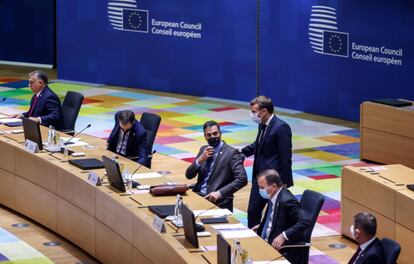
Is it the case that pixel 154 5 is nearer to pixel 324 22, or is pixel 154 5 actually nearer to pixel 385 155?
pixel 324 22

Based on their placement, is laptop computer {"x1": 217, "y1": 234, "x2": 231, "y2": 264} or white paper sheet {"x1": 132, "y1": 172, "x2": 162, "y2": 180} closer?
laptop computer {"x1": 217, "y1": 234, "x2": 231, "y2": 264}

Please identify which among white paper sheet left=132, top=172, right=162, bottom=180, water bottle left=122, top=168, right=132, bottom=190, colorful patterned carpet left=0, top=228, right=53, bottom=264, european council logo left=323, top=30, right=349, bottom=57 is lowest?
colorful patterned carpet left=0, top=228, right=53, bottom=264

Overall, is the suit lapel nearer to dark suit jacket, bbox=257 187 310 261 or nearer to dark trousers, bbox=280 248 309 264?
dark suit jacket, bbox=257 187 310 261

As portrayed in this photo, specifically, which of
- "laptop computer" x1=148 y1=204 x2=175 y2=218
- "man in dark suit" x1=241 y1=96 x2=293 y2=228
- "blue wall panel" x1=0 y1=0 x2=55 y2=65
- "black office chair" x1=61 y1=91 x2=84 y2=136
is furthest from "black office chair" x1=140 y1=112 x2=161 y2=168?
"blue wall panel" x1=0 y1=0 x2=55 y2=65

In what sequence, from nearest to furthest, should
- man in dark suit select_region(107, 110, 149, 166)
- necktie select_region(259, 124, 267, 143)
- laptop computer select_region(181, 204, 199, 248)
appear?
laptop computer select_region(181, 204, 199, 248)
necktie select_region(259, 124, 267, 143)
man in dark suit select_region(107, 110, 149, 166)

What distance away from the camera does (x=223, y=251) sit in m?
6.53

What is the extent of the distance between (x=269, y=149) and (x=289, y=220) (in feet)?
4.39

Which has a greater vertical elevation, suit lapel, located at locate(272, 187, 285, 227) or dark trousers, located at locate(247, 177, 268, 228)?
suit lapel, located at locate(272, 187, 285, 227)

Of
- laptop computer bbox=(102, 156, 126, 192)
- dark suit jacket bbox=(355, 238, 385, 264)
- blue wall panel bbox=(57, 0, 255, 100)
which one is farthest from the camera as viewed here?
blue wall panel bbox=(57, 0, 255, 100)

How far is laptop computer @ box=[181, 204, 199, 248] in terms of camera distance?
7305 millimetres

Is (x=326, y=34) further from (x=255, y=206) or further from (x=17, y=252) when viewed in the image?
(x=17, y=252)

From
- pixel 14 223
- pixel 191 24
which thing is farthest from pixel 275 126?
pixel 191 24

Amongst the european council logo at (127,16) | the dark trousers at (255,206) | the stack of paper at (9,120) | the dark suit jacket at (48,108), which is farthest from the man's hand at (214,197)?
the european council logo at (127,16)

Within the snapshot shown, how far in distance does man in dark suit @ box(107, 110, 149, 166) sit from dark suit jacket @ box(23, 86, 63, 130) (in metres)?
1.67
